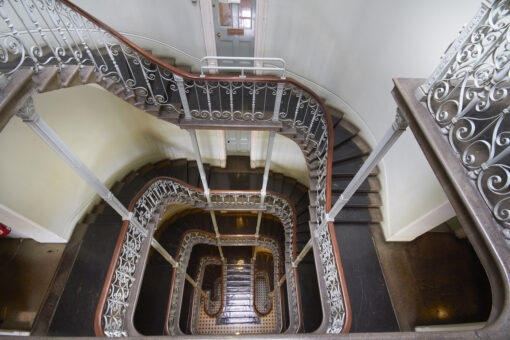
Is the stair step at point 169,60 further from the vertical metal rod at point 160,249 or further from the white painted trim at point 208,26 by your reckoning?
the vertical metal rod at point 160,249

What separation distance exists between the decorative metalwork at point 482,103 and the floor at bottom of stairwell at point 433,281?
3293 mm

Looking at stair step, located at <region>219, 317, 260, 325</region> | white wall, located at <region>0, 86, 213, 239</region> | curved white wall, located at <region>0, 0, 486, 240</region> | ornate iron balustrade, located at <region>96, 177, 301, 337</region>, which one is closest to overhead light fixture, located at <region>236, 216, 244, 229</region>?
ornate iron balustrade, located at <region>96, 177, 301, 337</region>

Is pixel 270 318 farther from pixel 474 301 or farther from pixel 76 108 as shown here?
pixel 76 108

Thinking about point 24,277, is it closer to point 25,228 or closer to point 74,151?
point 25,228

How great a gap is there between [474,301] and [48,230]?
816 cm

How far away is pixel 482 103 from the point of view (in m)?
1.61

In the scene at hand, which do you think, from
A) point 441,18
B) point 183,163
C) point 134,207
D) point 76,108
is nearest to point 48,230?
point 134,207

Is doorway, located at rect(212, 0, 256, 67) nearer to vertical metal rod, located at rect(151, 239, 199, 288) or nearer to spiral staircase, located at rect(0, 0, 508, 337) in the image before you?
spiral staircase, located at rect(0, 0, 508, 337)

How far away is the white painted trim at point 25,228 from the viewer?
3995 millimetres

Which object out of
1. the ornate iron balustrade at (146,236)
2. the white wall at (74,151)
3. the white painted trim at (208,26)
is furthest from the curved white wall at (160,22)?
the ornate iron balustrade at (146,236)

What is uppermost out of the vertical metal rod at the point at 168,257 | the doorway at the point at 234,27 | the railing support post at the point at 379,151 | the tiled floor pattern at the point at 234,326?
the doorway at the point at 234,27

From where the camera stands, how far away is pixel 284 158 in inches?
291

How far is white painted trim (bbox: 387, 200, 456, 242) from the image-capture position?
3.37 meters

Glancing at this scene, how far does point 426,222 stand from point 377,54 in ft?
9.65
